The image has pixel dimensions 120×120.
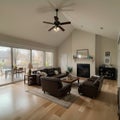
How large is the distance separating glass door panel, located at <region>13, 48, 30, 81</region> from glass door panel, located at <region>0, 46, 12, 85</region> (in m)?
0.32

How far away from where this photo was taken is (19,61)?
6.64m

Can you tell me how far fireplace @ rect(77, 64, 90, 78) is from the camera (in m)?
8.04

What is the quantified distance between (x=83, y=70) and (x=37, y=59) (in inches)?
152

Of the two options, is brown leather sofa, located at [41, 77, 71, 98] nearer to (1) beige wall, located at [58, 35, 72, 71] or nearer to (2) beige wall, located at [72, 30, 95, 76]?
(2) beige wall, located at [72, 30, 95, 76]

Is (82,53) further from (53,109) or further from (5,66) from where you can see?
(53,109)

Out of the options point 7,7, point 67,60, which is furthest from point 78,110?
point 67,60

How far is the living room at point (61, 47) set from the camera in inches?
115

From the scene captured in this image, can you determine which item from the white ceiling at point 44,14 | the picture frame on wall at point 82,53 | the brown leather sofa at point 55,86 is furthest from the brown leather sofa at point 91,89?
Result: the picture frame on wall at point 82,53

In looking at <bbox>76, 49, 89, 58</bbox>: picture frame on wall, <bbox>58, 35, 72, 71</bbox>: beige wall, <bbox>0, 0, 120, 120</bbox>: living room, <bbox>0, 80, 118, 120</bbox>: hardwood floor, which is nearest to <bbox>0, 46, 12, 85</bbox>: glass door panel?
<bbox>0, 0, 120, 120</bbox>: living room

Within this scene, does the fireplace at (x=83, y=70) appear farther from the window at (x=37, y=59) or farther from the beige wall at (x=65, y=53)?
the window at (x=37, y=59)

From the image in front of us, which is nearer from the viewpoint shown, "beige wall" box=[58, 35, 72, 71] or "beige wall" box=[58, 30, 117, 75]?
"beige wall" box=[58, 30, 117, 75]

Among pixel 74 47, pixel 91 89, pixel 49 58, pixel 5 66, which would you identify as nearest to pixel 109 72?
pixel 74 47

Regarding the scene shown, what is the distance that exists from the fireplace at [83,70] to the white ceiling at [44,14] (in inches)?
141

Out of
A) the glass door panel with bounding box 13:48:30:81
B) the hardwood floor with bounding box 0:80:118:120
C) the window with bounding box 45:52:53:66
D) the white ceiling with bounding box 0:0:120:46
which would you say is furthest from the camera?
the window with bounding box 45:52:53:66
